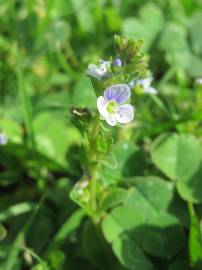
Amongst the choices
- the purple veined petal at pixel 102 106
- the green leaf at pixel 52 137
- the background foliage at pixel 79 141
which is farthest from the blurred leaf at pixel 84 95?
the purple veined petal at pixel 102 106

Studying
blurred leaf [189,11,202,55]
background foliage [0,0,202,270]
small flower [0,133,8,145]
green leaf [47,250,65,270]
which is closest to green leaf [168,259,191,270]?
background foliage [0,0,202,270]

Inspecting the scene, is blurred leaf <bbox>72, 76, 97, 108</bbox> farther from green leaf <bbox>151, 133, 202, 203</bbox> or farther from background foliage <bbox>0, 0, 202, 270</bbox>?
green leaf <bbox>151, 133, 202, 203</bbox>

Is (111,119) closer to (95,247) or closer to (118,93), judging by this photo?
(118,93)

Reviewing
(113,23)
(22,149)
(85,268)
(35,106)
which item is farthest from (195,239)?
(113,23)

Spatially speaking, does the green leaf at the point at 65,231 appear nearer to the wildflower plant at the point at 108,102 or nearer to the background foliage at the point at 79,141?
the background foliage at the point at 79,141

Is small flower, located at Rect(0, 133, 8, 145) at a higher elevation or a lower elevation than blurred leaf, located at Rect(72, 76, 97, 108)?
lower

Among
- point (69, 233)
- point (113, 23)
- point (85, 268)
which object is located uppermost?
point (113, 23)

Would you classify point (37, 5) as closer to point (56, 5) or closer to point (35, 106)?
point (56, 5)
